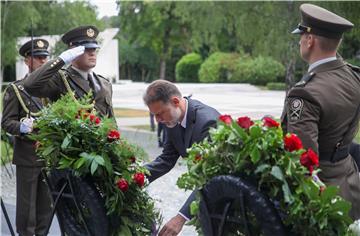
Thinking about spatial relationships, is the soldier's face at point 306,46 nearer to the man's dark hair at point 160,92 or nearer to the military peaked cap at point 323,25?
the military peaked cap at point 323,25

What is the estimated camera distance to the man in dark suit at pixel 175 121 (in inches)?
138

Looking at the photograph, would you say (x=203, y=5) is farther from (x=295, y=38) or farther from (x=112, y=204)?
(x=112, y=204)

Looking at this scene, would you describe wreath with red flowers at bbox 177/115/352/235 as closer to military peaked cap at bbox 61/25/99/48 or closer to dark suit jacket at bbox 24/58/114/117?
dark suit jacket at bbox 24/58/114/117

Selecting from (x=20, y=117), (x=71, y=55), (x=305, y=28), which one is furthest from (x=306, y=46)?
(x=20, y=117)

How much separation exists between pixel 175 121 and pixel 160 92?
26 centimetres

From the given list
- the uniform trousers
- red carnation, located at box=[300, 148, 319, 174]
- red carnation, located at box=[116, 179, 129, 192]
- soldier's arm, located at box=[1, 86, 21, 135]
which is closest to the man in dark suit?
red carnation, located at box=[116, 179, 129, 192]

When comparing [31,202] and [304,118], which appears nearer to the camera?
[304,118]

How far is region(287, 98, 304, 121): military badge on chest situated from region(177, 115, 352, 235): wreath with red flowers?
0.29 metres

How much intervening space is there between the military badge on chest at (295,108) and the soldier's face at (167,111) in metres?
0.82

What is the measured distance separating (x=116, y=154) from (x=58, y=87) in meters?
1.38

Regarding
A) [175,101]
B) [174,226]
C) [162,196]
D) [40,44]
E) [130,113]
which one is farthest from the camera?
[130,113]

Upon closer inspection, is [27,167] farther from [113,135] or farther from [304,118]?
[304,118]

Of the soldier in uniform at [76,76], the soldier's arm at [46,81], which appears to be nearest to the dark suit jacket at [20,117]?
the soldier in uniform at [76,76]

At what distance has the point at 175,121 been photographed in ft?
12.2
